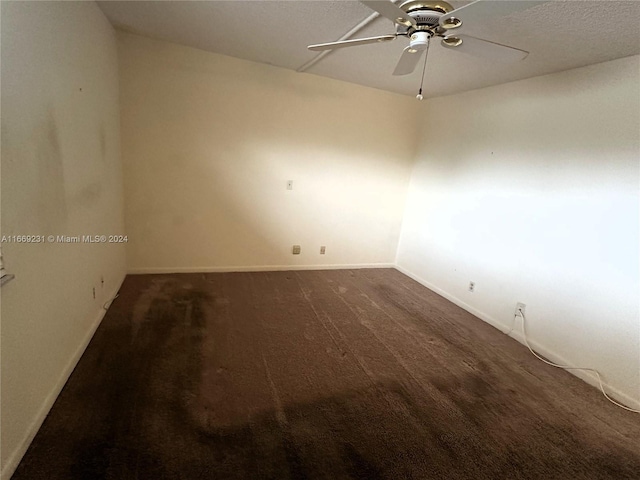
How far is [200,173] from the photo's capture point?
3.31 m

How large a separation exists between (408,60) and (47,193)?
2063 millimetres

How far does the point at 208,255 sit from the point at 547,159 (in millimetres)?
3475

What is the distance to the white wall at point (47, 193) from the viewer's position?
1261mm

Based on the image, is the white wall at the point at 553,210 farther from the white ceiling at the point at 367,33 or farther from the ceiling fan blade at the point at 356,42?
the ceiling fan blade at the point at 356,42

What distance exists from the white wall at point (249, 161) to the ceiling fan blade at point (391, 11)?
2255 millimetres

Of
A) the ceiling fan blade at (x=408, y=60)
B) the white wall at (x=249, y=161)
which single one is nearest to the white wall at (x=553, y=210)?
the white wall at (x=249, y=161)

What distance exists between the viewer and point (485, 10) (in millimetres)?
1219

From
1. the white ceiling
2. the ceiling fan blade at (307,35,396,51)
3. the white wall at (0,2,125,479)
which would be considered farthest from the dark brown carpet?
the white ceiling

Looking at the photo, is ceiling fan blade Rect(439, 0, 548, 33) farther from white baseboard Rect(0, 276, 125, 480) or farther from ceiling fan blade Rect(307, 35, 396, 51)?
white baseboard Rect(0, 276, 125, 480)

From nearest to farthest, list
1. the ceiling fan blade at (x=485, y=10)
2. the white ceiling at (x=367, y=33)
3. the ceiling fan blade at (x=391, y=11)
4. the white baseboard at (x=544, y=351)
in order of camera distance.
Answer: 1. the ceiling fan blade at (x=485, y=10)
2. the ceiling fan blade at (x=391, y=11)
3. the white ceiling at (x=367, y=33)
4. the white baseboard at (x=544, y=351)

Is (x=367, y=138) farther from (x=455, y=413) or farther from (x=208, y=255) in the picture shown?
(x=455, y=413)

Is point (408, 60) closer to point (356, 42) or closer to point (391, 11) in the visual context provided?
point (356, 42)

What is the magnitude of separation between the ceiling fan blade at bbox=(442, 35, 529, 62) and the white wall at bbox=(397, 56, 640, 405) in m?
1.14

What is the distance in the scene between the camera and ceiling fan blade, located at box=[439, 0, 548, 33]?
1124 mm
